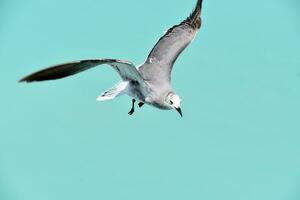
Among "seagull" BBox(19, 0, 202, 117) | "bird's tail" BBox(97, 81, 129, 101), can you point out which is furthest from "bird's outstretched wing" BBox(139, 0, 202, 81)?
"bird's tail" BBox(97, 81, 129, 101)

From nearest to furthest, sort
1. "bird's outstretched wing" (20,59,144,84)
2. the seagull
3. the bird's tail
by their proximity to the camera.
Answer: "bird's outstretched wing" (20,59,144,84), the seagull, the bird's tail

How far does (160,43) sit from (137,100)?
96.4 inches

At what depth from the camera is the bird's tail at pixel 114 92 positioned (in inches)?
575

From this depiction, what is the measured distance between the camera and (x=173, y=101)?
14969 mm

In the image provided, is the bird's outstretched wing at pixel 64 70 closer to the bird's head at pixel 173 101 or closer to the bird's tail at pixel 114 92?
the bird's tail at pixel 114 92

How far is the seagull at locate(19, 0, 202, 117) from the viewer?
37.2ft

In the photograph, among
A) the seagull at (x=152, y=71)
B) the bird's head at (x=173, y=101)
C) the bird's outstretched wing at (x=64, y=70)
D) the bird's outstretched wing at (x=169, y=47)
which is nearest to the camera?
the bird's outstretched wing at (x=64, y=70)

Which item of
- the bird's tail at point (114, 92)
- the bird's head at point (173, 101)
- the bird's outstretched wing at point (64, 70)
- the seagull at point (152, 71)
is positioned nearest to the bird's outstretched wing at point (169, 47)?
the seagull at point (152, 71)

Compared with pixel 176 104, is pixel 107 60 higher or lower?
lower

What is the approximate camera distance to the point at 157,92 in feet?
49.3

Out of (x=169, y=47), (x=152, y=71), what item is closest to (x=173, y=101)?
(x=152, y=71)

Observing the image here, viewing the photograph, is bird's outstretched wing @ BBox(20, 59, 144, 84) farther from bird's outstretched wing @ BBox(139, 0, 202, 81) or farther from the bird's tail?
bird's outstretched wing @ BBox(139, 0, 202, 81)

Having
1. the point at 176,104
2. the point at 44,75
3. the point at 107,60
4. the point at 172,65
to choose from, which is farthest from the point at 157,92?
the point at 44,75

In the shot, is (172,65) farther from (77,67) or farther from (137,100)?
(77,67)
